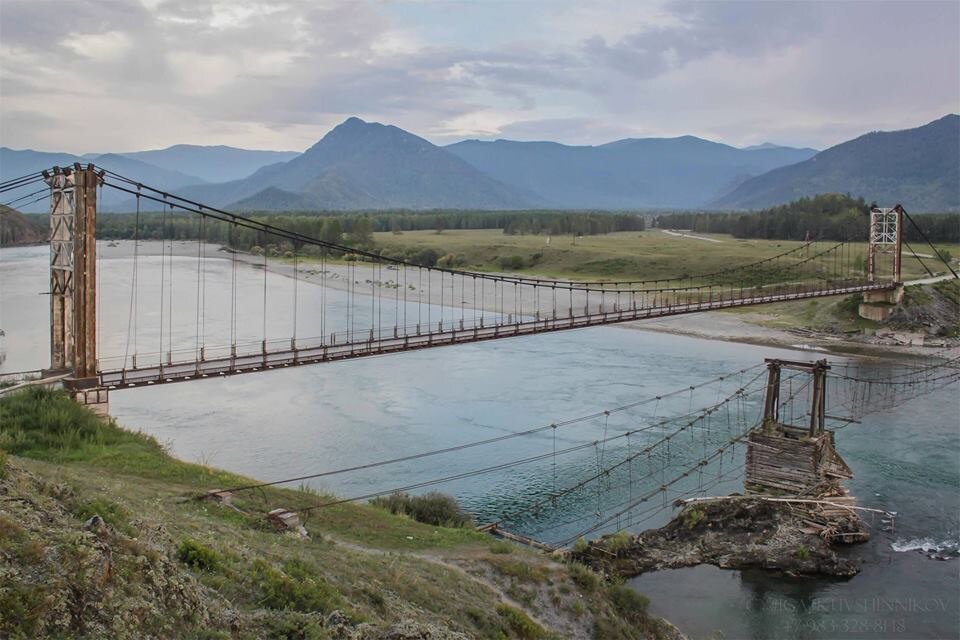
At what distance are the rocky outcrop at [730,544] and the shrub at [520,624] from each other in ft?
13.3

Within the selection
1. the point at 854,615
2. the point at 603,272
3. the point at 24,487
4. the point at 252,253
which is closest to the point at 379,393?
the point at 854,615

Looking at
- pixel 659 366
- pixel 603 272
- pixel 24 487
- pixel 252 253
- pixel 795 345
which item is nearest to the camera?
pixel 24 487

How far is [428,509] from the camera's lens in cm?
1758

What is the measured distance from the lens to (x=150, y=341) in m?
37.0

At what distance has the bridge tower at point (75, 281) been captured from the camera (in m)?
19.2

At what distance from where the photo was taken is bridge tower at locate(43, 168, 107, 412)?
755 inches

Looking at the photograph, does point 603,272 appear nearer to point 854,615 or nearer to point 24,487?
point 854,615

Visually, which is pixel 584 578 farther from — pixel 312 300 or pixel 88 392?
pixel 312 300

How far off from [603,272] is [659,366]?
3173cm

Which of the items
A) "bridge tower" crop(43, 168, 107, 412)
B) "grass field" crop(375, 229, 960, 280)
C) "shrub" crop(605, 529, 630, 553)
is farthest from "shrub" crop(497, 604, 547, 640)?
"grass field" crop(375, 229, 960, 280)

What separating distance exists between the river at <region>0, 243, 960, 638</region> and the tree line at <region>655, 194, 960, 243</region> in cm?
4015

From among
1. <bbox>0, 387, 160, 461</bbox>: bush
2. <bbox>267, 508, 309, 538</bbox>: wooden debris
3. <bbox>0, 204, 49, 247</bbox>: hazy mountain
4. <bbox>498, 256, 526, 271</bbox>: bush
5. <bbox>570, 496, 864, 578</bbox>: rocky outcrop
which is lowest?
<bbox>570, 496, 864, 578</bbox>: rocky outcrop

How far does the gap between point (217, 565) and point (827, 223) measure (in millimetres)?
80522

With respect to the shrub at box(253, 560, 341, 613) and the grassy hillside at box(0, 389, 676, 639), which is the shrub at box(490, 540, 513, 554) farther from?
the shrub at box(253, 560, 341, 613)
